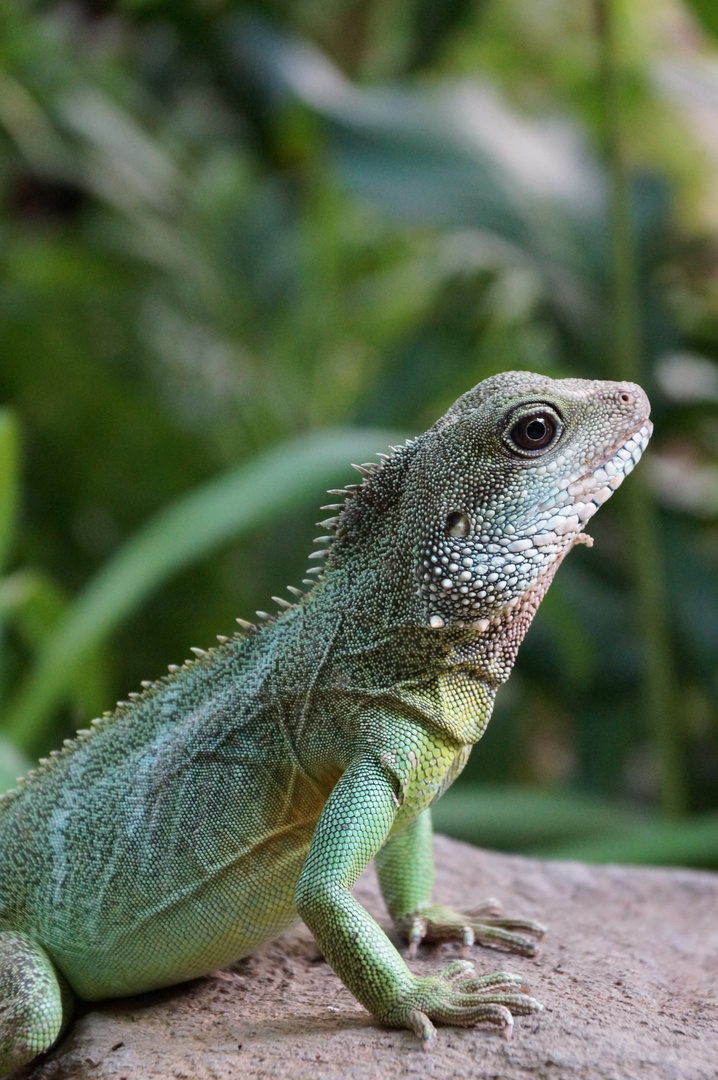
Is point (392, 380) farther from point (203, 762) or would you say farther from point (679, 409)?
point (203, 762)

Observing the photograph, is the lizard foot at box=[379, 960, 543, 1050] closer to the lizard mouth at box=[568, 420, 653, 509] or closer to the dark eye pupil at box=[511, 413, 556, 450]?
the lizard mouth at box=[568, 420, 653, 509]

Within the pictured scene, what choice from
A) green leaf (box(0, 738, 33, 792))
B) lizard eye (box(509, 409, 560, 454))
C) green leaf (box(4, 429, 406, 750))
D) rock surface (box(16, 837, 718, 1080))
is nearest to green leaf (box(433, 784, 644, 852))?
rock surface (box(16, 837, 718, 1080))

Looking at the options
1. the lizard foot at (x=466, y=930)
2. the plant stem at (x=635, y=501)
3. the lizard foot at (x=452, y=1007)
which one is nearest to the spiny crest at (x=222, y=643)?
the lizard foot at (x=466, y=930)

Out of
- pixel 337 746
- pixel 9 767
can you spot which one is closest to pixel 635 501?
pixel 337 746

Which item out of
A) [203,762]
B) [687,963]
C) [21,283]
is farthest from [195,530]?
[21,283]

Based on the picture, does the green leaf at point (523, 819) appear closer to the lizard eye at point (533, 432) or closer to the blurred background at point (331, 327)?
the blurred background at point (331, 327)

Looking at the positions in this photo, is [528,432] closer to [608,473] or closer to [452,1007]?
[608,473]
